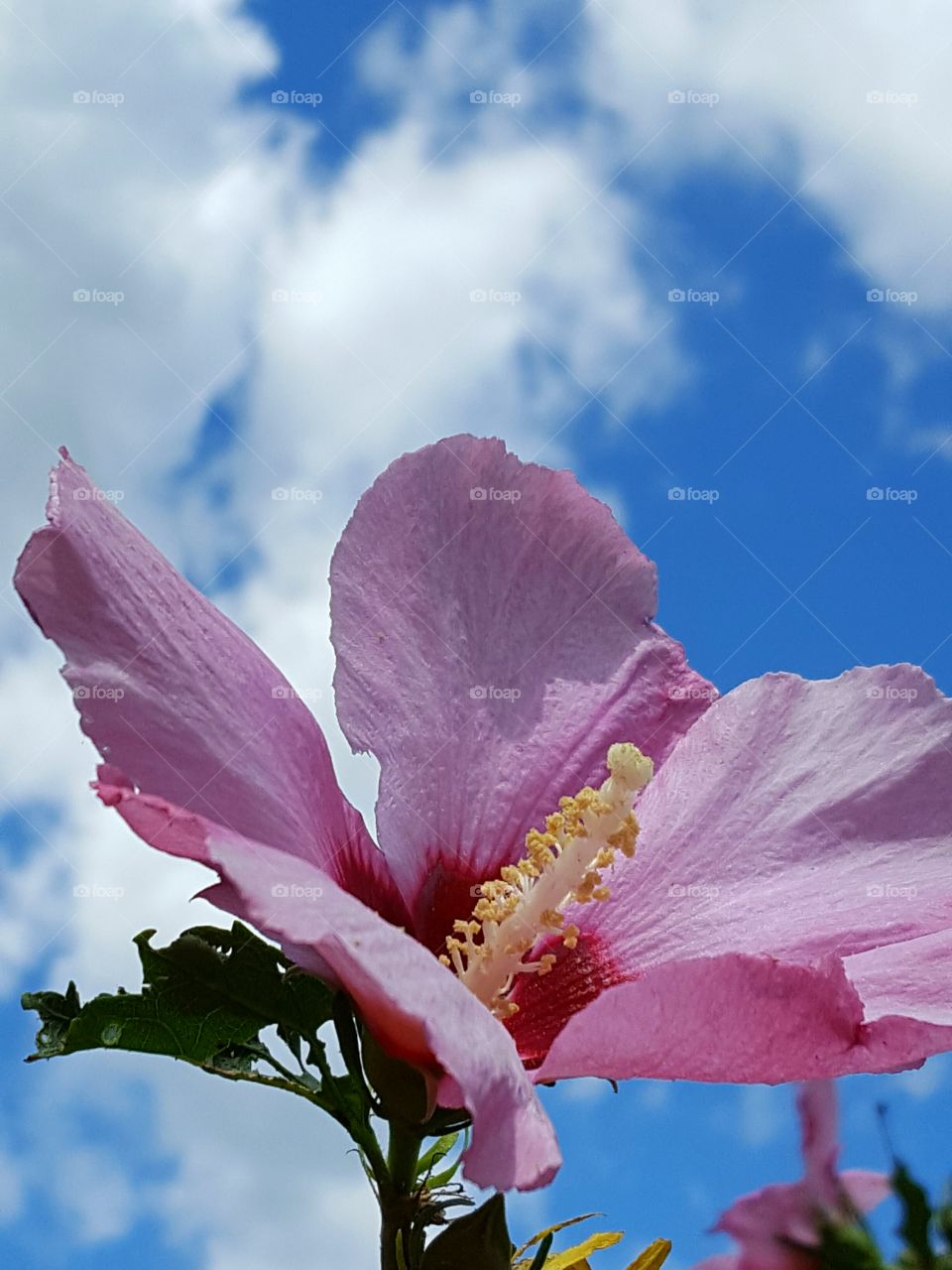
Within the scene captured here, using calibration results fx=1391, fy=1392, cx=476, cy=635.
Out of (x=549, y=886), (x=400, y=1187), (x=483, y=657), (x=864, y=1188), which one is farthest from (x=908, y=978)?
(x=864, y=1188)

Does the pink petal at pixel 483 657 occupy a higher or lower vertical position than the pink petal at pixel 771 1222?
higher

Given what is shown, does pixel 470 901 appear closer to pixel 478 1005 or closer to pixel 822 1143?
pixel 478 1005

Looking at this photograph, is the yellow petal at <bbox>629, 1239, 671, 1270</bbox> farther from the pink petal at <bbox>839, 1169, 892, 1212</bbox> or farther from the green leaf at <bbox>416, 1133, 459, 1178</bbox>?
the pink petal at <bbox>839, 1169, 892, 1212</bbox>

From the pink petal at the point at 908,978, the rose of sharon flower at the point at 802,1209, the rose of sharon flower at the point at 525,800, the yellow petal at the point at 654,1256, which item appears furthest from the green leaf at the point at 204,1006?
the rose of sharon flower at the point at 802,1209

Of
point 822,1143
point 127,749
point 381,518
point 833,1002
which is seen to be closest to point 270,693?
point 127,749

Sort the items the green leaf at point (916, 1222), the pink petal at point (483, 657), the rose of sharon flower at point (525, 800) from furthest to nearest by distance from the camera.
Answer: the pink petal at point (483, 657)
the rose of sharon flower at point (525, 800)
the green leaf at point (916, 1222)

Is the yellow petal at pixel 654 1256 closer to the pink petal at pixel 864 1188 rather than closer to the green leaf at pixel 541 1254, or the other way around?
the green leaf at pixel 541 1254

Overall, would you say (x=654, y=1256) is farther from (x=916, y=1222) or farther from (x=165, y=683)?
(x=916, y=1222)
